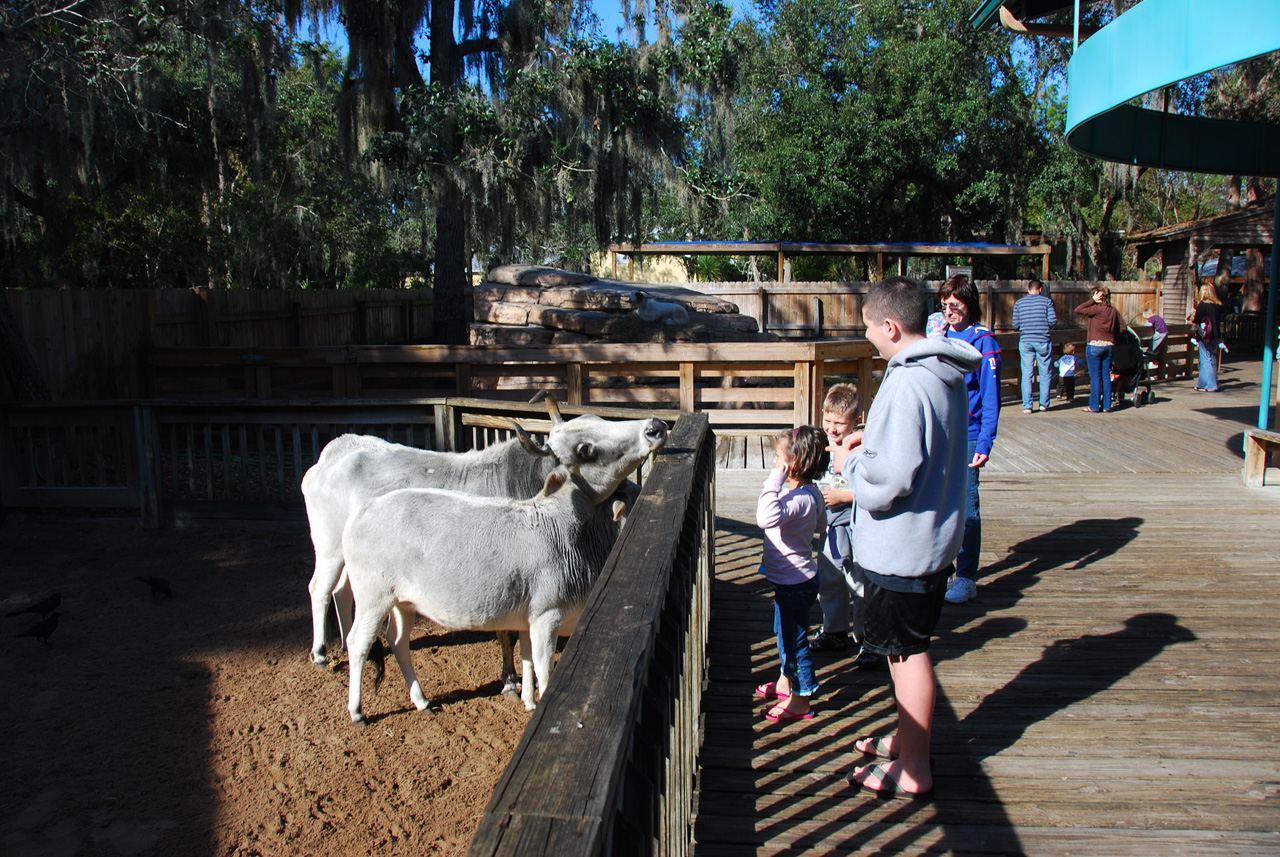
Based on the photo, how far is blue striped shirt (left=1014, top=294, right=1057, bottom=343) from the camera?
11172 millimetres

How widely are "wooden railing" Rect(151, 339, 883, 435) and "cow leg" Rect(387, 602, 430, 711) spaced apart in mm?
5354

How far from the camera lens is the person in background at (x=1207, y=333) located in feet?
42.7

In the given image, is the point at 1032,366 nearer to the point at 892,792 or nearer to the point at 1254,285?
the point at 892,792

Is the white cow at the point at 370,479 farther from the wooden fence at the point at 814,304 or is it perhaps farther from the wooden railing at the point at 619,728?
the wooden fence at the point at 814,304

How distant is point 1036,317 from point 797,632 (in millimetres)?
9211

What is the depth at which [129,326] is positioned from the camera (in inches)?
424

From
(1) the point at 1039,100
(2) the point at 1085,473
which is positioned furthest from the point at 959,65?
(2) the point at 1085,473

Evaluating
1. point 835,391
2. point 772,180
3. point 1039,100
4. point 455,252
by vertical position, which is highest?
point 1039,100

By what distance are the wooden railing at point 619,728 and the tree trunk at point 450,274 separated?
11.5 m

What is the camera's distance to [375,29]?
42.5ft

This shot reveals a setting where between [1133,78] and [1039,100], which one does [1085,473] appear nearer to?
[1133,78]

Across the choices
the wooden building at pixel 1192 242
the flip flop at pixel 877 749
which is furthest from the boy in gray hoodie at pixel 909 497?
the wooden building at pixel 1192 242

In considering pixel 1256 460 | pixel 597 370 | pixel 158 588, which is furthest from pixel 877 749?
pixel 597 370

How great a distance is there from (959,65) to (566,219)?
41.2ft
